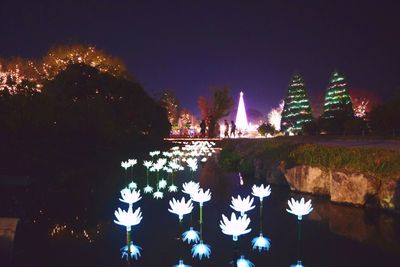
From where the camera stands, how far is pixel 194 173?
50.3 feet

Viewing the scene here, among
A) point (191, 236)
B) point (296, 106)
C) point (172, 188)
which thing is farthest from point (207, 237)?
point (296, 106)

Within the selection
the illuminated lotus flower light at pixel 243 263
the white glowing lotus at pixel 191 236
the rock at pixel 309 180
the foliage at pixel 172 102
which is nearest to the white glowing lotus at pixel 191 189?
the white glowing lotus at pixel 191 236

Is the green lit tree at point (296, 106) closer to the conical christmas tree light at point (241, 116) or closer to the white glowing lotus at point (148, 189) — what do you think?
the conical christmas tree light at point (241, 116)

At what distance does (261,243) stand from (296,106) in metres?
37.2

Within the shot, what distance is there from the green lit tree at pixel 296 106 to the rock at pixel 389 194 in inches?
1309

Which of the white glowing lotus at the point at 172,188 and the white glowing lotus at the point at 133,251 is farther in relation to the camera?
the white glowing lotus at the point at 172,188

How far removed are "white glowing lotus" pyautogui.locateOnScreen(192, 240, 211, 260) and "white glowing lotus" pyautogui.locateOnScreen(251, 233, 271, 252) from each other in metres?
0.77

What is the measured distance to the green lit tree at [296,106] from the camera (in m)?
41.1

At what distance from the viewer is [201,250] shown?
5734 mm

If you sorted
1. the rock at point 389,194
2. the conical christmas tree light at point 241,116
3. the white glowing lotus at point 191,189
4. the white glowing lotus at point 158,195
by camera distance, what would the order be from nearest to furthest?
the white glowing lotus at point 191,189 → the rock at point 389,194 → the white glowing lotus at point 158,195 → the conical christmas tree light at point 241,116

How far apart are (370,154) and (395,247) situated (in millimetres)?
3330

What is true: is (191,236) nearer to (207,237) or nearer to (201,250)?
(207,237)

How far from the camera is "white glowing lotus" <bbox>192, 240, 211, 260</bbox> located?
18.3 ft

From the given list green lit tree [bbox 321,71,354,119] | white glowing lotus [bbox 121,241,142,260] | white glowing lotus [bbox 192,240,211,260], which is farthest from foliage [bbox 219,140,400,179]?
green lit tree [bbox 321,71,354,119]
